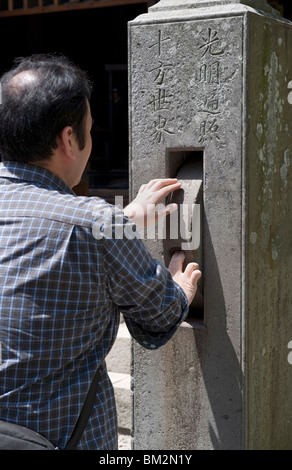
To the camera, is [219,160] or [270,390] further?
[270,390]

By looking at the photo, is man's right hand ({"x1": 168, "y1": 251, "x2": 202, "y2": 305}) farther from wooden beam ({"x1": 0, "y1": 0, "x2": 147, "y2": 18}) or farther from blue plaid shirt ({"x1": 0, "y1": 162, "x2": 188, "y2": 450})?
wooden beam ({"x1": 0, "y1": 0, "x2": 147, "y2": 18})

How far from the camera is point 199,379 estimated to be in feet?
8.99

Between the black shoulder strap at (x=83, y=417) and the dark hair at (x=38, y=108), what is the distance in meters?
0.64

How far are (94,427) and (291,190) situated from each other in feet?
5.05

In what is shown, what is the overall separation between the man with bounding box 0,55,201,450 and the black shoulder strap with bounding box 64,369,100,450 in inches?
0.7

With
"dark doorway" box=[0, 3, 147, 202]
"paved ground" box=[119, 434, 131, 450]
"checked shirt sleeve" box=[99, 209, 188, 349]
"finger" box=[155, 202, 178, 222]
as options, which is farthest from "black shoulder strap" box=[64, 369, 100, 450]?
"dark doorway" box=[0, 3, 147, 202]

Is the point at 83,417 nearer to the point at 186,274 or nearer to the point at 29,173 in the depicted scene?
the point at 29,173

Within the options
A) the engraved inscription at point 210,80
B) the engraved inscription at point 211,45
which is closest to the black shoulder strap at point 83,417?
the engraved inscription at point 210,80

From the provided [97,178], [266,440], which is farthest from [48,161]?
[97,178]

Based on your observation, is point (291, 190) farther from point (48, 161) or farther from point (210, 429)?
point (48, 161)

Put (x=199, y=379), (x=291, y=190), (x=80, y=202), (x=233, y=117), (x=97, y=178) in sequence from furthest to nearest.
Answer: (x=97, y=178) → (x=291, y=190) → (x=199, y=379) → (x=233, y=117) → (x=80, y=202)

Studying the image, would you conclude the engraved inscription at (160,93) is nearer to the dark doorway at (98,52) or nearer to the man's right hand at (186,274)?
the man's right hand at (186,274)

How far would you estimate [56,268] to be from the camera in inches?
67.7

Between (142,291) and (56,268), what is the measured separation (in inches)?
10.1
